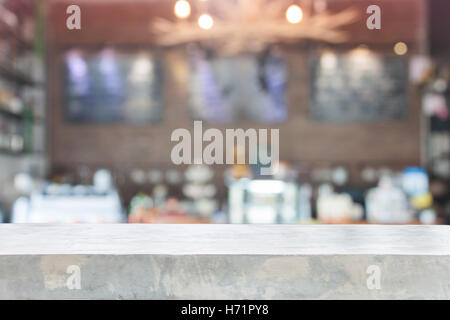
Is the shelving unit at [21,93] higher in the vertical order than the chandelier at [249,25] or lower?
lower

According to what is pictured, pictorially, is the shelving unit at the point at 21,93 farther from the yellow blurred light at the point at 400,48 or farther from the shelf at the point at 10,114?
the yellow blurred light at the point at 400,48

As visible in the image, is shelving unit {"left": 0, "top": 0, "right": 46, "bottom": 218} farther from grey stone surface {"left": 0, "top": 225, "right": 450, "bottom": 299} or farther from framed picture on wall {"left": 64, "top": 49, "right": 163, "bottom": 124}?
grey stone surface {"left": 0, "top": 225, "right": 450, "bottom": 299}

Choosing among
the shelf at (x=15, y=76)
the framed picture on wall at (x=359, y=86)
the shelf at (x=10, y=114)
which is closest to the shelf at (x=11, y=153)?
the shelf at (x=10, y=114)

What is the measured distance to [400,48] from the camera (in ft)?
20.2

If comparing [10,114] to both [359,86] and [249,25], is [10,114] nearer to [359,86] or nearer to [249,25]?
[249,25]

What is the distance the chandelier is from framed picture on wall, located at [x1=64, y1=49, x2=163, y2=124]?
15.1 inches

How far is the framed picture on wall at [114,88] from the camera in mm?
6121

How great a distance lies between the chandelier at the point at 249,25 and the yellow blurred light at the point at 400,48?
1.87ft

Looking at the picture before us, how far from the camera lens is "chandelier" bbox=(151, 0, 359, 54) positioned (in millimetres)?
5070

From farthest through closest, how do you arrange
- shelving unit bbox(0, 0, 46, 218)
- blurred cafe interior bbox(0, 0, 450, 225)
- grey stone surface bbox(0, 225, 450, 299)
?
blurred cafe interior bbox(0, 0, 450, 225) → shelving unit bbox(0, 0, 46, 218) → grey stone surface bbox(0, 225, 450, 299)

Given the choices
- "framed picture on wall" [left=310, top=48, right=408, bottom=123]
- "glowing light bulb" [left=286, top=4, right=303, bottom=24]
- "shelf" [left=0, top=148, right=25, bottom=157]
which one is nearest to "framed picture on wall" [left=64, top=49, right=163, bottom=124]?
"shelf" [left=0, top=148, right=25, bottom=157]

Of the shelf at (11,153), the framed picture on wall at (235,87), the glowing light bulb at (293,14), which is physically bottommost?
the shelf at (11,153)

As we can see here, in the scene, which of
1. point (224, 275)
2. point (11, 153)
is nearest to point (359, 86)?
point (11, 153)
